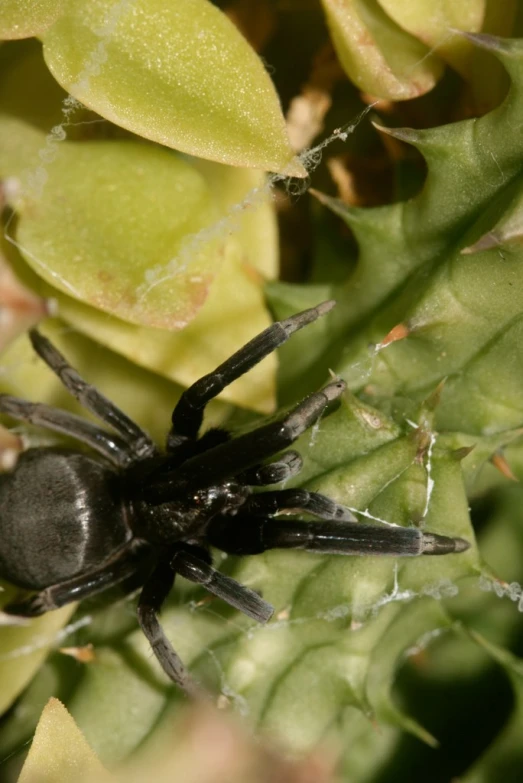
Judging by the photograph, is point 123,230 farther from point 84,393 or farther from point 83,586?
point 83,586

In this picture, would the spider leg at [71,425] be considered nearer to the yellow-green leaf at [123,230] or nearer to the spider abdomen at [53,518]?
the spider abdomen at [53,518]

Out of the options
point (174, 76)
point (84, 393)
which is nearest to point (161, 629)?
point (84, 393)

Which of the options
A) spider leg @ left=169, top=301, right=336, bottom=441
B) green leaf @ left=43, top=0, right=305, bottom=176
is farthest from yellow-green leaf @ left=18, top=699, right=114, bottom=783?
green leaf @ left=43, top=0, right=305, bottom=176

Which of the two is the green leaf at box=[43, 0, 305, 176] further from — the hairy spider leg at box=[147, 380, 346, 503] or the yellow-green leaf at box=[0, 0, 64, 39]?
the hairy spider leg at box=[147, 380, 346, 503]

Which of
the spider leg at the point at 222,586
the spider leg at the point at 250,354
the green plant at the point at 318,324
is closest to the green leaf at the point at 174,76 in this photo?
the green plant at the point at 318,324

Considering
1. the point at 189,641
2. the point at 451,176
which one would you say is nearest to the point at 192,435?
the point at 189,641

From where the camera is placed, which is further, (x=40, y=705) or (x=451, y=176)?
(x=40, y=705)

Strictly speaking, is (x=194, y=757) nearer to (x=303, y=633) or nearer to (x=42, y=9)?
(x=303, y=633)
